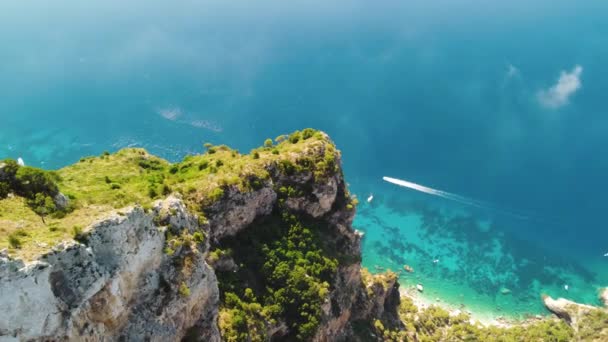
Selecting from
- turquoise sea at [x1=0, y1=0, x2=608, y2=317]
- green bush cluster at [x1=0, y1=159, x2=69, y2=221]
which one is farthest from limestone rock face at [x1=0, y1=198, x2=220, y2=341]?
turquoise sea at [x1=0, y1=0, x2=608, y2=317]

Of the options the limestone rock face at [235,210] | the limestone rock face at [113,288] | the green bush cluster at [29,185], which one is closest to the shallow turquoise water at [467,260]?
the limestone rock face at [235,210]

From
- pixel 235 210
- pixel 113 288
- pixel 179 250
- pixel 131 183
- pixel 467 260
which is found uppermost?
pixel 467 260

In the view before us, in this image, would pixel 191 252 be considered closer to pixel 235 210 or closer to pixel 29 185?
pixel 235 210

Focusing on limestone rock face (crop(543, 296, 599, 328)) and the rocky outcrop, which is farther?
limestone rock face (crop(543, 296, 599, 328))

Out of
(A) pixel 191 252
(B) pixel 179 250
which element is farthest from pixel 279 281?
(B) pixel 179 250

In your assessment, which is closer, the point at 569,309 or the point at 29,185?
the point at 29,185

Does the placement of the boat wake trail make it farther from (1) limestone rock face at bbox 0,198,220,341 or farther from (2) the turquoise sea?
(1) limestone rock face at bbox 0,198,220,341
